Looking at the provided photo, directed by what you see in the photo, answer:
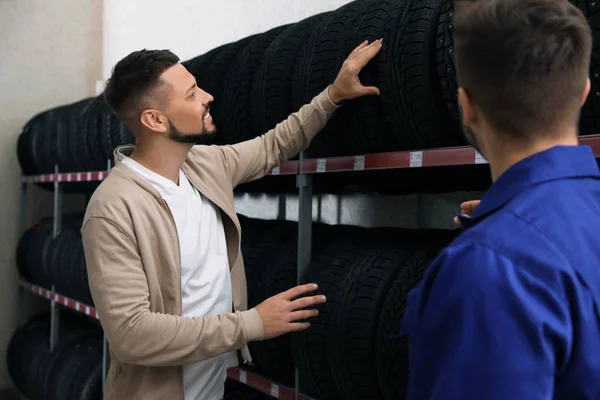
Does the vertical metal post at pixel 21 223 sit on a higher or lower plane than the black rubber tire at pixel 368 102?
lower

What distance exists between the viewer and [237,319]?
6.91 feet

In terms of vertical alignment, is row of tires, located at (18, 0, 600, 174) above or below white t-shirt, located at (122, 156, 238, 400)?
above

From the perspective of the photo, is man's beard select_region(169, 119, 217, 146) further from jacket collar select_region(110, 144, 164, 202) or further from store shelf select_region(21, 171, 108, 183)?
store shelf select_region(21, 171, 108, 183)

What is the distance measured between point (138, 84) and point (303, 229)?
871 mm

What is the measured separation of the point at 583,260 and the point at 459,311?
193mm

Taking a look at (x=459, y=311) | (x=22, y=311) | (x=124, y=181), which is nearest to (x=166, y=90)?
(x=124, y=181)

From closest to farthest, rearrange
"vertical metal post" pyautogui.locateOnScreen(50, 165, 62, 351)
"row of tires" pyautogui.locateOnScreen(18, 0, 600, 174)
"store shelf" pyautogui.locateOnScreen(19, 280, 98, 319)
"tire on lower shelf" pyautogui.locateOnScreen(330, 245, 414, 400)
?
"row of tires" pyautogui.locateOnScreen(18, 0, 600, 174), "tire on lower shelf" pyautogui.locateOnScreen(330, 245, 414, 400), "store shelf" pyautogui.locateOnScreen(19, 280, 98, 319), "vertical metal post" pyautogui.locateOnScreen(50, 165, 62, 351)

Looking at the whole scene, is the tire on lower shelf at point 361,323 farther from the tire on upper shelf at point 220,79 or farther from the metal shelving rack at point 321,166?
the tire on upper shelf at point 220,79

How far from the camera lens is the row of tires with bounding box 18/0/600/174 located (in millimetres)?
2012

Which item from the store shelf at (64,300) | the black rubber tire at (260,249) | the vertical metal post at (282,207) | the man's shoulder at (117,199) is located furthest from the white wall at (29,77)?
the man's shoulder at (117,199)

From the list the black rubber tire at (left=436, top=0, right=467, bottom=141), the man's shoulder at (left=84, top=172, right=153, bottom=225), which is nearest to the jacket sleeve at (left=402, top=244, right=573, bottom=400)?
the black rubber tire at (left=436, top=0, right=467, bottom=141)

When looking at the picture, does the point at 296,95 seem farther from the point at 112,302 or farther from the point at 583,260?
the point at 583,260

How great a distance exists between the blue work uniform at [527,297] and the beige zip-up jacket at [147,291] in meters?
1.25

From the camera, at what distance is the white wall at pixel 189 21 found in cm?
440
